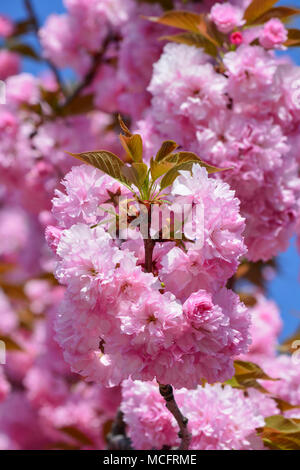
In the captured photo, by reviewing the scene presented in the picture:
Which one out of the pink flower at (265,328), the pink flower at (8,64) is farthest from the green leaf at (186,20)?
the pink flower at (8,64)

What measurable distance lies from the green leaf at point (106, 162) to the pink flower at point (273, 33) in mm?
762

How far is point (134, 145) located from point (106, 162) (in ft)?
0.20

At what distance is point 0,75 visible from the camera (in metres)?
3.82

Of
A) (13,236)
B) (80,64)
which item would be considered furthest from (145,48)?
(13,236)

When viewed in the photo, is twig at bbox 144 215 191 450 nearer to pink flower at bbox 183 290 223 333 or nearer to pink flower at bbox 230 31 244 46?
pink flower at bbox 183 290 223 333

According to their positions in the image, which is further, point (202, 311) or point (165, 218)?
point (165, 218)

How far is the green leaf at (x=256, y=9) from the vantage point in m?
1.62

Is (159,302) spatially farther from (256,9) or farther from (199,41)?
(256,9)

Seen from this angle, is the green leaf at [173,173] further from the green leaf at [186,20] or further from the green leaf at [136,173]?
the green leaf at [186,20]

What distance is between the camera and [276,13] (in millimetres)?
1665

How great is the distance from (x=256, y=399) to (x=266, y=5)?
41.5 inches

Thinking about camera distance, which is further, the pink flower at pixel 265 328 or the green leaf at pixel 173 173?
the pink flower at pixel 265 328

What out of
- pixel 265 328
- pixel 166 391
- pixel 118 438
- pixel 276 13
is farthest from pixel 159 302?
pixel 265 328

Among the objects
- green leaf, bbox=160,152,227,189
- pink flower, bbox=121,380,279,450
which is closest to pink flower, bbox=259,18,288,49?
green leaf, bbox=160,152,227,189
